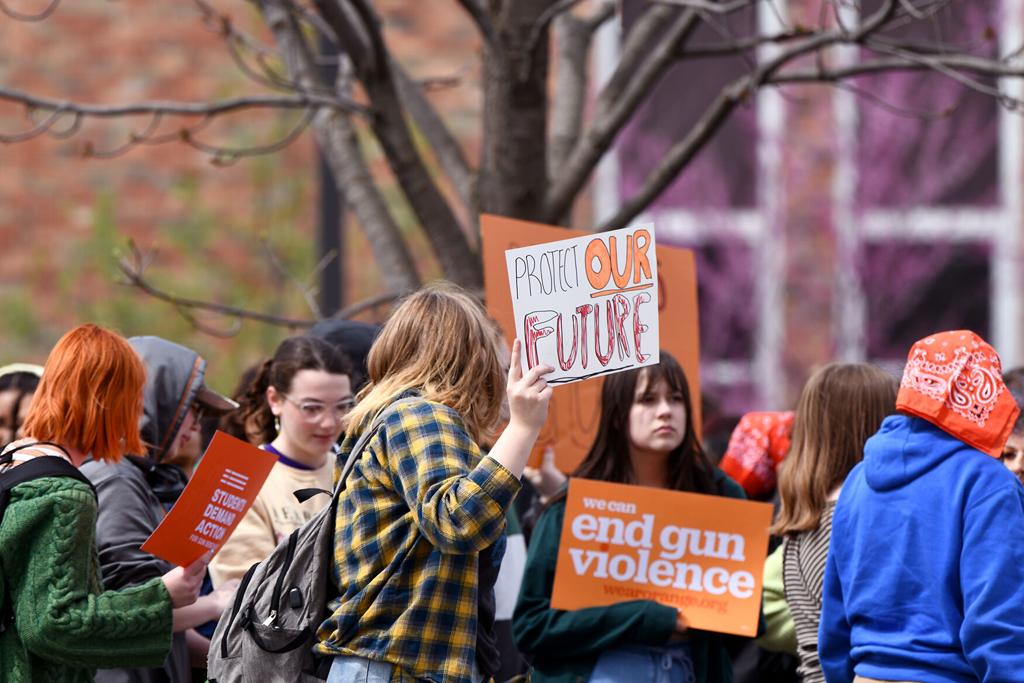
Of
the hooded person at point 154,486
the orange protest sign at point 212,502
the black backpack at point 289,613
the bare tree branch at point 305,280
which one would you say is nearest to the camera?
the black backpack at point 289,613

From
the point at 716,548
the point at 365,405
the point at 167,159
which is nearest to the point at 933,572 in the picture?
the point at 716,548

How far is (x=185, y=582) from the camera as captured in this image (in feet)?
11.3

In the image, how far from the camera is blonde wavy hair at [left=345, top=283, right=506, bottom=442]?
301 centimetres

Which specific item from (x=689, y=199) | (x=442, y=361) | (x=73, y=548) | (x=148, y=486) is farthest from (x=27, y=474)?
(x=689, y=199)

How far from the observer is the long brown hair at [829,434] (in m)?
3.99

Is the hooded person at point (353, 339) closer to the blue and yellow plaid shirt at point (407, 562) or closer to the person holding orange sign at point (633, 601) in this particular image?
the person holding orange sign at point (633, 601)

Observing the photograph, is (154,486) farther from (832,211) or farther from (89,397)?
(832,211)

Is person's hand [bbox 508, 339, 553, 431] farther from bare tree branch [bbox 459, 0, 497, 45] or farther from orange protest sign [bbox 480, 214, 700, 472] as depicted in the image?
bare tree branch [bbox 459, 0, 497, 45]

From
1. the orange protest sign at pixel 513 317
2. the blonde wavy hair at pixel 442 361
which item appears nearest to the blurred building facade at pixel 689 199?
the orange protest sign at pixel 513 317

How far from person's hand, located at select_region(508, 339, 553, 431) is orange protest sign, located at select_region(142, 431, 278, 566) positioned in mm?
852

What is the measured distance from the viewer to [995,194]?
9148 mm

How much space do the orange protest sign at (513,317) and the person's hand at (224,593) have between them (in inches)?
41.4

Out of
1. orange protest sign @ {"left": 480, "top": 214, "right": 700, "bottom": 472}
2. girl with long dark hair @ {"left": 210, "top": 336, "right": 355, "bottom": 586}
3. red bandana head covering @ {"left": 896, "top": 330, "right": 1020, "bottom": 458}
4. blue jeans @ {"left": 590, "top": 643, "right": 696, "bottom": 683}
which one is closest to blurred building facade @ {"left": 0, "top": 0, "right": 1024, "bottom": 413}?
orange protest sign @ {"left": 480, "top": 214, "right": 700, "bottom": 472}

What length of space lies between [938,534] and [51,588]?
72.7 inches
